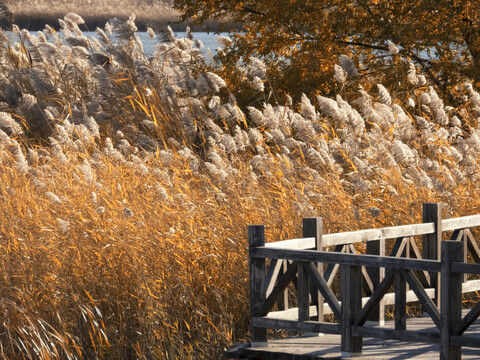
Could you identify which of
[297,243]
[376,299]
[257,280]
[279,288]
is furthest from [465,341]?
[297,243]

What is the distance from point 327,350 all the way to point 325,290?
12.5 inches

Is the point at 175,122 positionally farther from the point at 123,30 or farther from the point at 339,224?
the point at 339,224

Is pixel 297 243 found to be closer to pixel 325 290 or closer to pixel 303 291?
pixel 303 291

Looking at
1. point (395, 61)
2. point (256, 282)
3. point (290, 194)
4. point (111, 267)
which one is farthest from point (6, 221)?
point (395, 61)

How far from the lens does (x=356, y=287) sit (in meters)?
3.34

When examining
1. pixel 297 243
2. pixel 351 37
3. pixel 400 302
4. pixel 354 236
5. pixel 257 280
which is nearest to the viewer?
pixel 400 302

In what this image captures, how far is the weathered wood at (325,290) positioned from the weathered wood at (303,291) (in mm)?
32

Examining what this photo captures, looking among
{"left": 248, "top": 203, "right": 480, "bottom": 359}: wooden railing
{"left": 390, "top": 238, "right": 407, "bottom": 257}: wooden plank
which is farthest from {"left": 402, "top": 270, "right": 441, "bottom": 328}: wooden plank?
{"left": 390, "top": 238, "right": 407, "bottom": 257}: wooden plank

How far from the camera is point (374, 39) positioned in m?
10.2

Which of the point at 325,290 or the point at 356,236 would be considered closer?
the point at 325,290

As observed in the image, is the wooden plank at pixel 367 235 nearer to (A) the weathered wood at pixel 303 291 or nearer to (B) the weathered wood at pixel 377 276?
(B) the weathered wood at pixel 377 276

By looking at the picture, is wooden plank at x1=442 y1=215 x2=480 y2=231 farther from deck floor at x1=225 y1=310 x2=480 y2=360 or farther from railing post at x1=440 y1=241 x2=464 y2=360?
railing post at x1=440 y1=241 x2=464 y2=360

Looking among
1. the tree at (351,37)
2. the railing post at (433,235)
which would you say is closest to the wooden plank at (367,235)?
the railing post at (433,235)

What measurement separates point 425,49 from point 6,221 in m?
6.26
